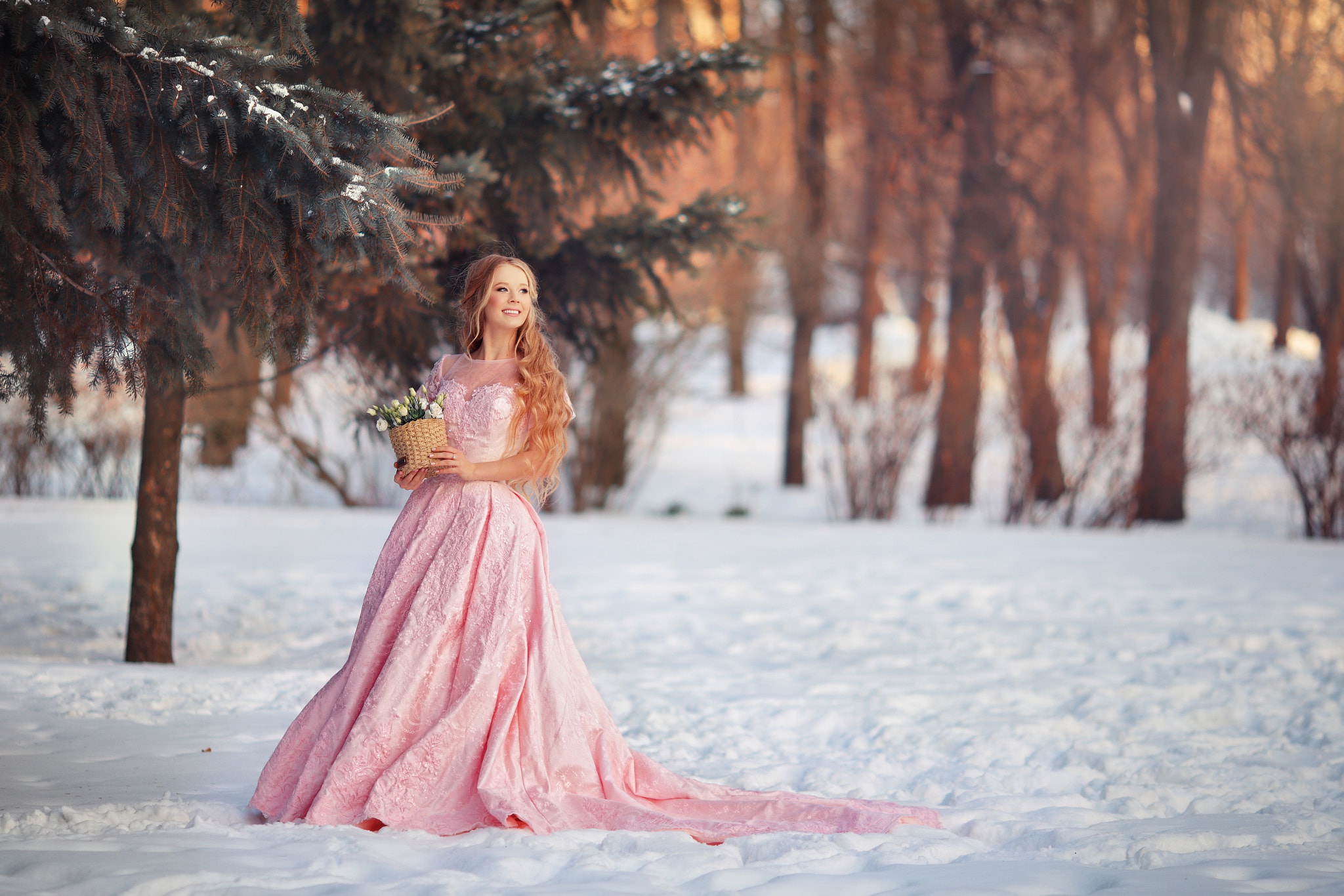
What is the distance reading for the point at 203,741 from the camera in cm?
442

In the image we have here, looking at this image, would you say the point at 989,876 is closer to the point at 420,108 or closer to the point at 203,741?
the point at 203,741

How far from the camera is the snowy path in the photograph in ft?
10.3

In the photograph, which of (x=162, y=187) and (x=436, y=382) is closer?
(x=162, y=187)

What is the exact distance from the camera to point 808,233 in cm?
1686

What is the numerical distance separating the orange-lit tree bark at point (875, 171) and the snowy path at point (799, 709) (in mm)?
6492

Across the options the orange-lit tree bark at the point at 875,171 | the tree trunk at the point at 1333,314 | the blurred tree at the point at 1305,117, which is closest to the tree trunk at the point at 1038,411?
the orange-lit tree bark at the point at 875,171

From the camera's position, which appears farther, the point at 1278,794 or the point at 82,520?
the point at 82,520

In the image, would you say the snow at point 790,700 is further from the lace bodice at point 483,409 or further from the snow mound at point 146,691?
the lace bodice at point 483,409

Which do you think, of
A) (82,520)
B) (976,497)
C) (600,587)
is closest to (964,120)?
(976,497)

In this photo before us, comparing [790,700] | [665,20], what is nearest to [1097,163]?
[665,20]

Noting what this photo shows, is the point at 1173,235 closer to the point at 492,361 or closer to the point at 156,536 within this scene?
the point at 492,361

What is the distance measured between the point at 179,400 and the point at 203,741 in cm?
214

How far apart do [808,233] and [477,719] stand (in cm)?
1421

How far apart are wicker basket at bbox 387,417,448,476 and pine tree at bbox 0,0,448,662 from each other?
0.59 m
